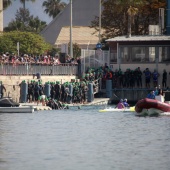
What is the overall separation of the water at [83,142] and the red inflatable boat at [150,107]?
868 mm

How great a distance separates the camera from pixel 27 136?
2653 inches

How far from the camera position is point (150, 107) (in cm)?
8375

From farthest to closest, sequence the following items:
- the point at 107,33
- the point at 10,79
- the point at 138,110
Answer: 1. the point at 107,33
2. the point at 10,79
3. the point at 138,110

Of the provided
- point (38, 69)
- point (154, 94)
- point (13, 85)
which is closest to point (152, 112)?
point (154, 94)

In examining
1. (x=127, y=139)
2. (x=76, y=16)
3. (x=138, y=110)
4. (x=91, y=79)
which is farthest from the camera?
(x=76, y=16)

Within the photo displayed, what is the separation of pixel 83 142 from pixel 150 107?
20290 millimetres

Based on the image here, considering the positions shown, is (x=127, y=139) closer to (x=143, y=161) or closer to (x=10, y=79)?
(x=143, y=161)

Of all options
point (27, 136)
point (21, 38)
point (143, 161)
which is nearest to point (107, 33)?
point (21, 38)

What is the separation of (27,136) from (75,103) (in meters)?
33.0

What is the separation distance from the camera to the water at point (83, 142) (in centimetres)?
5525

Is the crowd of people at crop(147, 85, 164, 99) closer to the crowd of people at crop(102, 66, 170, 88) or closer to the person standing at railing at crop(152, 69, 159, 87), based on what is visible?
A: the crowd of people at crop(102, 66, 170, 88)

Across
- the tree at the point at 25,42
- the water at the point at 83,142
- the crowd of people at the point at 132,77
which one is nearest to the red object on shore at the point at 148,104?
the water at the point at 83,142

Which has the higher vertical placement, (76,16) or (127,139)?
(76,16)

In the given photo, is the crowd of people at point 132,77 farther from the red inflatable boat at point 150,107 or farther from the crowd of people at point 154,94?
the red inflatable boat at point 150,107
